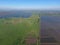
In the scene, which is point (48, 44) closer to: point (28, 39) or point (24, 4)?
point (28, 39)

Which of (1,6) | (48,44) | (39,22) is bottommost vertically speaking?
(48,44)

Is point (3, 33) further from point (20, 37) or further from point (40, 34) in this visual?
point (40, 34)

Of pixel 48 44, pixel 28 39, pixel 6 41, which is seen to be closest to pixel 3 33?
pixel 6 41

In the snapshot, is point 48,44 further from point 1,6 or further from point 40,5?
point 1,6

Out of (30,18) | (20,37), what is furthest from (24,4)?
(20,37)

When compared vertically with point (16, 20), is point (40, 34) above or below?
below

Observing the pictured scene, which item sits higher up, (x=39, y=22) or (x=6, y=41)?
(x=39, y=22)
